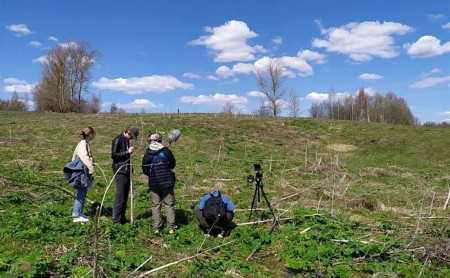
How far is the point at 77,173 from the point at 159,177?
5.86ft

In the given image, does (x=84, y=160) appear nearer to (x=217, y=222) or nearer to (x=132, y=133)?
(x=132, y=133)

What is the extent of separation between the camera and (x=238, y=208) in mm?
9828

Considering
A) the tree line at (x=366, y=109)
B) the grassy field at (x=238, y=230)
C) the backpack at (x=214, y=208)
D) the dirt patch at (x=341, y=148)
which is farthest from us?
the tree line at (x=366, y=109)

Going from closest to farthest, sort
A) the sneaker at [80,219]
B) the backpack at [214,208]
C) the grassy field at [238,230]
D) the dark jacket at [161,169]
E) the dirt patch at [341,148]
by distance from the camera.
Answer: the grassy field at [238,230]
the backpack at [214,208]
the dark jacket at [161,169]
the sneaker at [80,219]
the dirt patch at [341,148]

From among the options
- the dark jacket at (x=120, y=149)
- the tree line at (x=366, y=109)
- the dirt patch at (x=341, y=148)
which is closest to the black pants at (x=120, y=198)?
the dark jacket at (x=120, y=149)

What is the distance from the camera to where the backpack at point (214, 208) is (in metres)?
7.38

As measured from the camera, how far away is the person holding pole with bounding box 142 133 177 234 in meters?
7.55

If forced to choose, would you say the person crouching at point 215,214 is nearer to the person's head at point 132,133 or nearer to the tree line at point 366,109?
the person's head at point 132,133

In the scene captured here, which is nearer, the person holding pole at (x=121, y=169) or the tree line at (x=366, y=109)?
the person holding pole at (x=121, y=169)

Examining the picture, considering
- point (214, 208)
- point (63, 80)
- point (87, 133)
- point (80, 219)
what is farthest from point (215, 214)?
point (63, 80)

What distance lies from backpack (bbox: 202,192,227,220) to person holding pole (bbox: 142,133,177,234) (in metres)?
0.73

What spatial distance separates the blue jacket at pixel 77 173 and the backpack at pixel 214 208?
2576 mm

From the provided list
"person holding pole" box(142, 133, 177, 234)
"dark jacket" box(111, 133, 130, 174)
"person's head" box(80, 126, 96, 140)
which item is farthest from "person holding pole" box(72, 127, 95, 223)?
"person holding pole" box(142, 133, 177, 234)

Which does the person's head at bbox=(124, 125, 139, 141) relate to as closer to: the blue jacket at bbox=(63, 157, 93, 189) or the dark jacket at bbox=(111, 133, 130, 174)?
the dark jacket at bbox=(111, 133, 130, 174)
